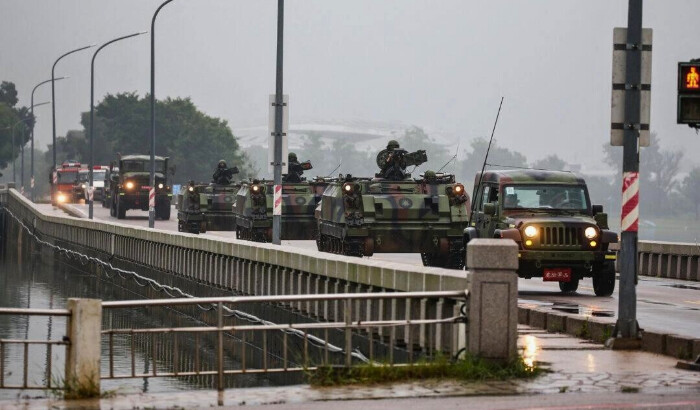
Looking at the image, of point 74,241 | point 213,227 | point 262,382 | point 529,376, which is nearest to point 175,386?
point 262,382

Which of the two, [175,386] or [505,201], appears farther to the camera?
[505,201]

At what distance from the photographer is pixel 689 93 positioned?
16750mm

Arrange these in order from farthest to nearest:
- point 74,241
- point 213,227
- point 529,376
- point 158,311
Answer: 1. point 74,241
2. point 213,227
3. point 158,311
4. point 529,376

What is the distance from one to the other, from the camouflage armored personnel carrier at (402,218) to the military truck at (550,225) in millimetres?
9188

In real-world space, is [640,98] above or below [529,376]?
above

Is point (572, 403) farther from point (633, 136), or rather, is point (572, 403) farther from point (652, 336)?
point (633, 136)

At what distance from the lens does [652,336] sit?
59.1 feet

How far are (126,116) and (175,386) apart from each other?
139 meters

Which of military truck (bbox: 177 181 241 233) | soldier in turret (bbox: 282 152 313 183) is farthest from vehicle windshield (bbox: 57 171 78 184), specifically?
soldier in turret (bbox: 282 152 313 183)

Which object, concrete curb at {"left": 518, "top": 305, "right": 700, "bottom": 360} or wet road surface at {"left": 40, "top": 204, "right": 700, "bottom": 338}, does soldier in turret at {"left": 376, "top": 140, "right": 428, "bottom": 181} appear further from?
concrete curb at {"left": 518, "top": 305, "right": 700, "bottom": 360}

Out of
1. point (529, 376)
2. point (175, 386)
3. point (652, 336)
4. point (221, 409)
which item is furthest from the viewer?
point (175, 386)

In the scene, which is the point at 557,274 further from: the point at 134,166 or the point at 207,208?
the point at 134,166

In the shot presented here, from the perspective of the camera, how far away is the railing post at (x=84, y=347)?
14.6 meters

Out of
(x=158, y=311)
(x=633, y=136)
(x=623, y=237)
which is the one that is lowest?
(x=158, y=311)
